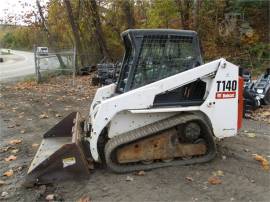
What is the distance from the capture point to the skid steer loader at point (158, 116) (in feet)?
17.9

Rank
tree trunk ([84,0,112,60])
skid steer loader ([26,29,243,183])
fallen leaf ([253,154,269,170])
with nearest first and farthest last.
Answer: skid steer loader ([26,29,243,183]) < fallen leaf ([253,154,269,170]) < tree trunk ([84,0,112,60])

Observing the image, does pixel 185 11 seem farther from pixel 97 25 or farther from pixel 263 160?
pixel 263 160

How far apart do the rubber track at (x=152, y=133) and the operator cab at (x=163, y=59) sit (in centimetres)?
32

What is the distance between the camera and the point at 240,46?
18844 millimetres

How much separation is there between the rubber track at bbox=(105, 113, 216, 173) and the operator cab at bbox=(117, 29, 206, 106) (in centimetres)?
32

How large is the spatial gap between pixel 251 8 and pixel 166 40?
1518cm

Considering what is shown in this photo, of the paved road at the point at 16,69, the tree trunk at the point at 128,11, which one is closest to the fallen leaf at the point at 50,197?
the tree trunk at the point at 128,11

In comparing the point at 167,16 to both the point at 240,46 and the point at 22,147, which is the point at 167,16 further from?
the point at 22,147

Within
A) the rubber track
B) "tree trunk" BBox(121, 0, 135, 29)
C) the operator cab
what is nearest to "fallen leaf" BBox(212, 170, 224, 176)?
the rubber track

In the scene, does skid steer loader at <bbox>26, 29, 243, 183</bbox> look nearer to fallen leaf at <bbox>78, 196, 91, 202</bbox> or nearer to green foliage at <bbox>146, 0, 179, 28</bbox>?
fallen leaf at <bbox>78, 196, 91, 202</bbox>

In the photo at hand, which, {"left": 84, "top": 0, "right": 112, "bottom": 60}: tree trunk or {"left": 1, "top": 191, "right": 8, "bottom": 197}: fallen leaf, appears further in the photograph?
{"left": 84, "top": 0, "right": 112, "bottom": 60}: tree trunk

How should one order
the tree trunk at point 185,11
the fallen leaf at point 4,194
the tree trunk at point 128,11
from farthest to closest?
the tree trunk at point 128,11
the tree trunk at point 185,11
the fallen leaf at point 4,194

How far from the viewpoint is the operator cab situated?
5934 millimetres

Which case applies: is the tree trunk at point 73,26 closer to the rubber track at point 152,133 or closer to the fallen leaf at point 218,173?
the rubber track at point 152,133
